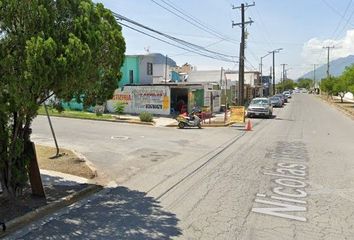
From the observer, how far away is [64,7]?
7.26 m

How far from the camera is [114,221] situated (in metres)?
7.07

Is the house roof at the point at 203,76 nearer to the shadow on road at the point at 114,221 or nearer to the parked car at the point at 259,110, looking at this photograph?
the parked car at the point at 259,110

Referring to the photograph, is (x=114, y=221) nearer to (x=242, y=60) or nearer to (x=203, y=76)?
(x=242, y=60)

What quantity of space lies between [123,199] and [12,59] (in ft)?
11.9

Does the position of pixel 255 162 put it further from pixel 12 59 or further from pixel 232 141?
pixel 12 59

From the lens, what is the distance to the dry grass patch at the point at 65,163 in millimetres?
10766

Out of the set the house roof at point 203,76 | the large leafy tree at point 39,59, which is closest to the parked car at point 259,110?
the house roof at point 203,76

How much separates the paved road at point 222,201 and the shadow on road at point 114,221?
0.05ft

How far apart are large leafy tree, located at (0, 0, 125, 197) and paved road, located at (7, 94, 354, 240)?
1.56 metres

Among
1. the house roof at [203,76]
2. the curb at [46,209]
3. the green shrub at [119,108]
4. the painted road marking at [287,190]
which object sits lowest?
the painted road marking at [287,190]

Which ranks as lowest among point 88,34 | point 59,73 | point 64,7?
point 59,73

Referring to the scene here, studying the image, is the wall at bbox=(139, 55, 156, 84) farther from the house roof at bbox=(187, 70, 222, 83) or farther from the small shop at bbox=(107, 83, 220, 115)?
the house roof at bbox=(187, 70, 222, 83)

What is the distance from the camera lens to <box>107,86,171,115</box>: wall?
104 ft

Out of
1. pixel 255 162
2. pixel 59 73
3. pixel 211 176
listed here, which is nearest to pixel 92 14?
pixel 59 73
